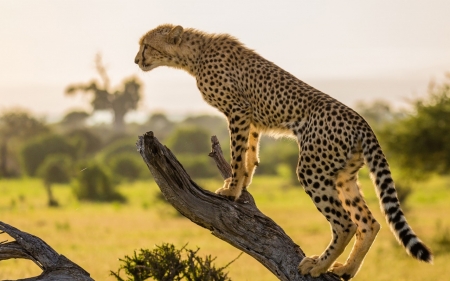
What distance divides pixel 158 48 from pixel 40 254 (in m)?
1.87

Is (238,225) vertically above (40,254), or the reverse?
(238,225)

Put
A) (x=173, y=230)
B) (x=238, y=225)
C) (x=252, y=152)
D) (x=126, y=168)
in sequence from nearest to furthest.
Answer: (x=238, y=225)
(x=252, y=152)
(x=173, y=230)
(x=126, y=168)

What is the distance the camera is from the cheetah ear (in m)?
6.07

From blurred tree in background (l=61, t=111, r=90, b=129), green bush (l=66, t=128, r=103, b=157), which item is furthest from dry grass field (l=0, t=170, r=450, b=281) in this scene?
blurred tree in background (l=61, t=111, r=90, b=129)

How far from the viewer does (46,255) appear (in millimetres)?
5129

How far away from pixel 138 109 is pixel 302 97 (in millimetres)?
51467

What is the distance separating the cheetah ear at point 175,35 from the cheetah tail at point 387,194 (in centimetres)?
187

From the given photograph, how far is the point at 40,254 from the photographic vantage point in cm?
512

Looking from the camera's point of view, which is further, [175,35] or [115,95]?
[115,95]

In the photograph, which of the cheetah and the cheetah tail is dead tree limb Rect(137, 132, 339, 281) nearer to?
the cheetah

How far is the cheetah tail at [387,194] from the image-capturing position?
15.5ft

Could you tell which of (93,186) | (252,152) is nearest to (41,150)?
(93,186)

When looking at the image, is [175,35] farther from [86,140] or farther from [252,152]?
[86,140]

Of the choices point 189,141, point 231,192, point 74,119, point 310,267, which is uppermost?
point 74,119
